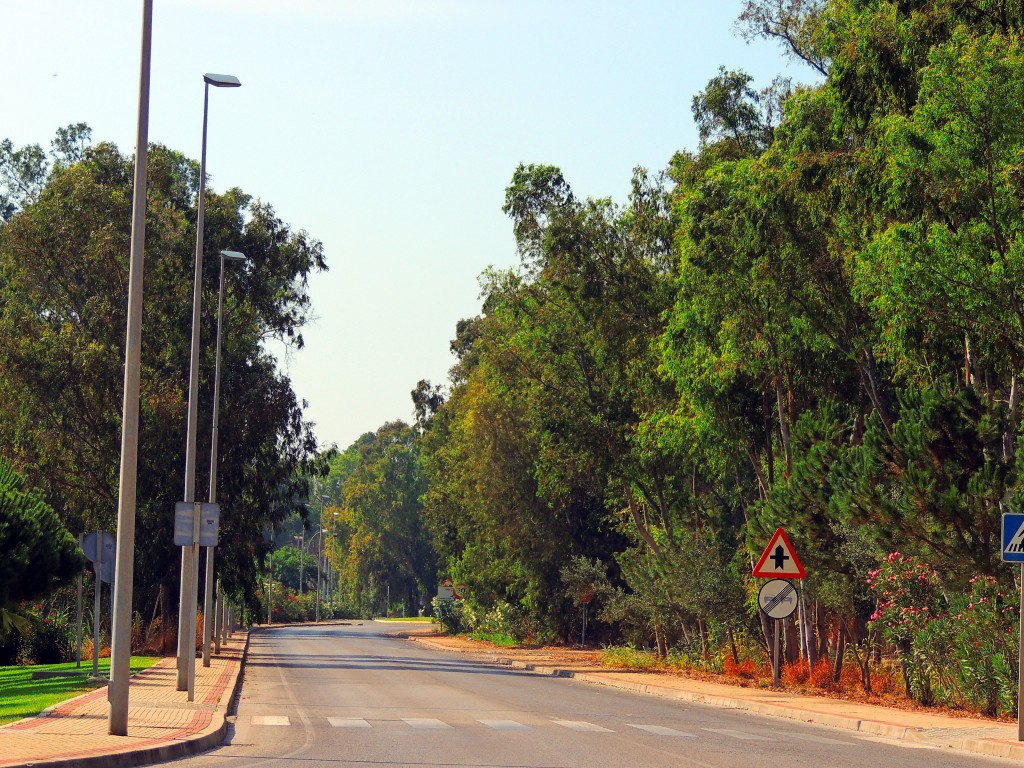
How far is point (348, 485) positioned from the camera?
14362cm

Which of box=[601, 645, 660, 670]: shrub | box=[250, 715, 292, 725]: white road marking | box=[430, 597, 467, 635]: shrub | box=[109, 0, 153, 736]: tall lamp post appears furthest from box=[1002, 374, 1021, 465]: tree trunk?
box=[430, 597, 467, 635]: shrub

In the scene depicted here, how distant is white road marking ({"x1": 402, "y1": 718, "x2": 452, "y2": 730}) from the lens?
20486 millimetres

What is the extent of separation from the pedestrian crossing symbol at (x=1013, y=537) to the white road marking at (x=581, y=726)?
5948 mm

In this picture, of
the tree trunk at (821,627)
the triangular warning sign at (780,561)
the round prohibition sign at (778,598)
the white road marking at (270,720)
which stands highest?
the triangular warning sign at (780,561)

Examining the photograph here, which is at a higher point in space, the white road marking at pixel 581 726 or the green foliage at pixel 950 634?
the green foliage at pixel 950 634

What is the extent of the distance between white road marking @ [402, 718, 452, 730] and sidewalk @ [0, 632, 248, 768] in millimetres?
2757

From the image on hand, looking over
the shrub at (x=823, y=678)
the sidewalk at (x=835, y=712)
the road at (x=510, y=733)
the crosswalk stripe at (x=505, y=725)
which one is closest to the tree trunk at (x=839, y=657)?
the shrub at (x=823, y=678)

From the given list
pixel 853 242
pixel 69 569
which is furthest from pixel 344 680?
pixel 853 242

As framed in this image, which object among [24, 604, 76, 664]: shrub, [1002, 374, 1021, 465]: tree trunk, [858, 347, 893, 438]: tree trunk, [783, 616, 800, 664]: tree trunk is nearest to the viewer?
[1002, 374, 1021, 465]: tree trunk

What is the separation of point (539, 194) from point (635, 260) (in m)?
3.47

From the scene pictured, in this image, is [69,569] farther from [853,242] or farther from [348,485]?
[348,485]

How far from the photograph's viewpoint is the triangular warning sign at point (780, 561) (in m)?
26.8

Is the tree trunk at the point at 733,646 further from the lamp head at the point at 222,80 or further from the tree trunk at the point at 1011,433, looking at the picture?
the lamp head at the point at 222,80

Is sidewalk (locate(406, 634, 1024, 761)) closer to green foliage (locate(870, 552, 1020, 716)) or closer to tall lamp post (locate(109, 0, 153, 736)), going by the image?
green foliage (locate(870, 552, 1020, 716))
